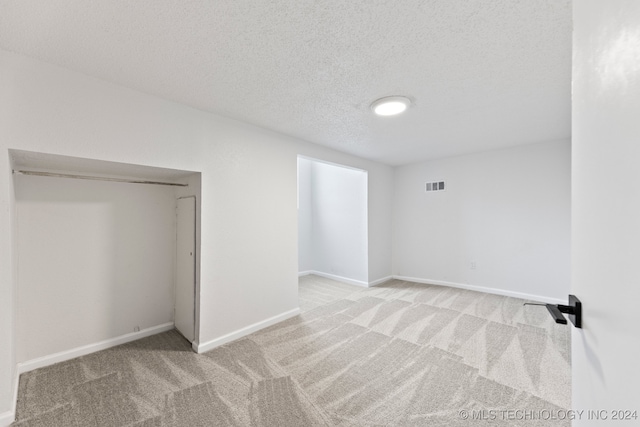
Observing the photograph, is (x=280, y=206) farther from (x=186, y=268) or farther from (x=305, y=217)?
(x=305, y=217)

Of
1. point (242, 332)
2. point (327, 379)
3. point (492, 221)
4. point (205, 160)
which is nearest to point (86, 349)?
point (242, 332)

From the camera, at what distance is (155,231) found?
2.97 m

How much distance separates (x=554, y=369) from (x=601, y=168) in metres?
2.58

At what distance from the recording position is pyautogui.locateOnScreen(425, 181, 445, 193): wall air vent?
15.8 ft

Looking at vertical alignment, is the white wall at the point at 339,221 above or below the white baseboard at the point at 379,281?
above

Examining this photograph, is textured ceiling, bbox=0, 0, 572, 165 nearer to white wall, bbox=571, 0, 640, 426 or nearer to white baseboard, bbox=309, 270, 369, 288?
white wall, bbox=571, 0, 640, 426

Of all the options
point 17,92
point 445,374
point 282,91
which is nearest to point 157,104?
point 17,92

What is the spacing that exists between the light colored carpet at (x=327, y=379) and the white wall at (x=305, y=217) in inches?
106

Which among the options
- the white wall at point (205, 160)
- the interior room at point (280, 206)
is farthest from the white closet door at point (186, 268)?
the white wall at point (205, 160)

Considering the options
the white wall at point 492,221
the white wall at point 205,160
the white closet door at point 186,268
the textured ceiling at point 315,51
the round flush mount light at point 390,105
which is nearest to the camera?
the textured ceiling at point 315,51

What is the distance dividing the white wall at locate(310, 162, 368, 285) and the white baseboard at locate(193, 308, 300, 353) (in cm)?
195

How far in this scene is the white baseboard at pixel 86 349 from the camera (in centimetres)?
220

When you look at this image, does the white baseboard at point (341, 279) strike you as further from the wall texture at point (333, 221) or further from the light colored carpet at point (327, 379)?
the light colored carpet at point (327, 379)

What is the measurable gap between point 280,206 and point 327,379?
2.03 m
